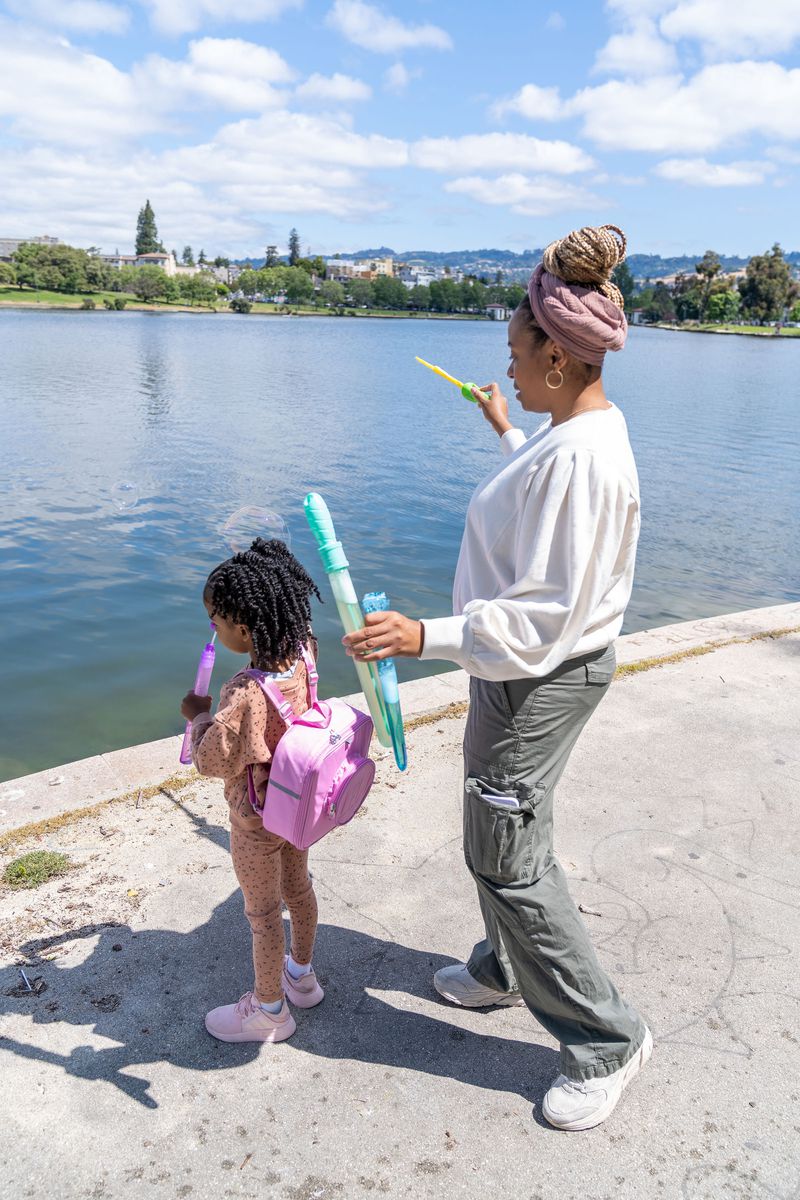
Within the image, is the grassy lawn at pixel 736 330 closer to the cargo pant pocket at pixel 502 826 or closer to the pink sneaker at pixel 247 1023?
the cargo pant pocket at pixel 502 826

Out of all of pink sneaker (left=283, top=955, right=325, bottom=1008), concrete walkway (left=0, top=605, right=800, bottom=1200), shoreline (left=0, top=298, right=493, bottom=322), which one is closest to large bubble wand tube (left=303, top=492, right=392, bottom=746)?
pink sneaker (left=283, top=955, right=325, bottom=1008)

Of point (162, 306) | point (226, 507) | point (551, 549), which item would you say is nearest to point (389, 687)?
point (551, 549)

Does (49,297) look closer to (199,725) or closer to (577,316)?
(199,725)

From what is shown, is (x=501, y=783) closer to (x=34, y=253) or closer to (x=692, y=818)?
(x=692, y=818)

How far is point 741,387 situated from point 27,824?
46.1 meters

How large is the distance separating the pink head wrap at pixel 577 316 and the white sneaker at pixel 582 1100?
2.04 metres

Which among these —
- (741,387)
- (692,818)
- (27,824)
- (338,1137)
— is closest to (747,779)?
(692,818)

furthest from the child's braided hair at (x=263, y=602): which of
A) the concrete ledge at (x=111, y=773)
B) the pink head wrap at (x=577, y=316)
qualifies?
the concrete ledge at (x=111, y=773)

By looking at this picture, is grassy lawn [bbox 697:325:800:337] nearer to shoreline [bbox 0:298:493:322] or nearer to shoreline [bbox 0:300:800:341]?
shoreline [bbox 0:300:800:341]

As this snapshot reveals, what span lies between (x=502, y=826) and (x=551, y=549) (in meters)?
0.78

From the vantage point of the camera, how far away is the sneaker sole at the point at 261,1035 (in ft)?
9.28

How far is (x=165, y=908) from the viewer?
11.2 ft

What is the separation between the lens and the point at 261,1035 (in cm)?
285

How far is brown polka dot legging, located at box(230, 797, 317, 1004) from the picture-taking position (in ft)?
8.89
